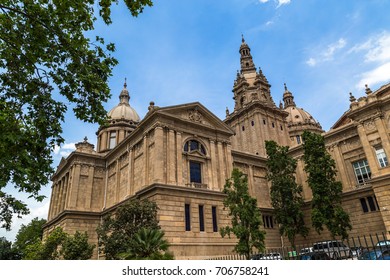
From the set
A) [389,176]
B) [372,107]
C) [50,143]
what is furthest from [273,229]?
[50,143]

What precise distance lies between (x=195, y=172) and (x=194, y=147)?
9.63 feet

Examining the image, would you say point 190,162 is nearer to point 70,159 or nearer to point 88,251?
point 88,251

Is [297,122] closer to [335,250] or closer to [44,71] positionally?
[335,250]

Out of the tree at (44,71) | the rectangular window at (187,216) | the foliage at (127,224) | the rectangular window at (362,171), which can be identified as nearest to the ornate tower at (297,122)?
the rectangular window at (362,171)

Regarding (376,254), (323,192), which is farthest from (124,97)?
(376,254)

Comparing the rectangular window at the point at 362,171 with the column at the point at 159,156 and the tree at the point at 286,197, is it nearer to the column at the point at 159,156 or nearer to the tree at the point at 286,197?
the tree at the point at 286,197

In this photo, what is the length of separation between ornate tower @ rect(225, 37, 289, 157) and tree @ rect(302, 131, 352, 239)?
67.9ft

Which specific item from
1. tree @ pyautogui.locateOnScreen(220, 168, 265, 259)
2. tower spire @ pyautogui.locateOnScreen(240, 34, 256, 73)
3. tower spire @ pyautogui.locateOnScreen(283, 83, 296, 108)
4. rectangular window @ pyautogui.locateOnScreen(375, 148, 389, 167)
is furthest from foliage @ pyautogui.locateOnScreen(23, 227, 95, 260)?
tower spire @ pyautogui.locateOnScreen(283, 83, 296, 108)

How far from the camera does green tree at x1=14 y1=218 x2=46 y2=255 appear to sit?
185 ft

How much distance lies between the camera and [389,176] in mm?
27453

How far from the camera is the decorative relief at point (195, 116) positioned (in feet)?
107

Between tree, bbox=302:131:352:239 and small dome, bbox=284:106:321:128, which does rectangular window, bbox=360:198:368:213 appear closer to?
tree, bbox=302:131:352:239

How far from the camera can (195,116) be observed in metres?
33.1

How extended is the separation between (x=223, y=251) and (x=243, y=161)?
14433 mm
